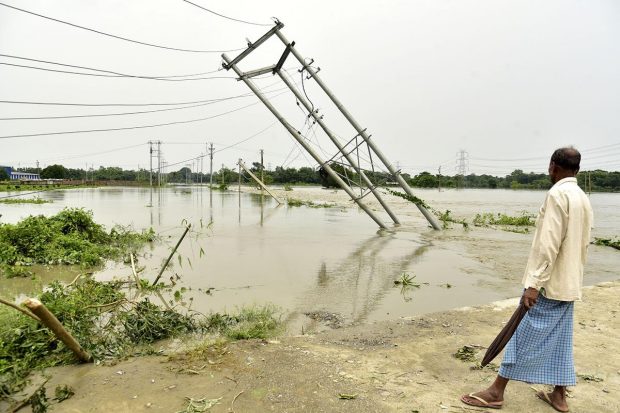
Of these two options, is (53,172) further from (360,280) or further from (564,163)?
(564,163)

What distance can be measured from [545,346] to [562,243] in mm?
765

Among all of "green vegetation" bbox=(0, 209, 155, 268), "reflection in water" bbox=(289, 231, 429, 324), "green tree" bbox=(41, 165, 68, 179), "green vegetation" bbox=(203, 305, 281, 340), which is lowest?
"reflection in water" bbox=(289, 231, 429, 324)

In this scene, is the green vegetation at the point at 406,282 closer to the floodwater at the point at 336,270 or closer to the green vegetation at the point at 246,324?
the floodwater at the point at 336,270

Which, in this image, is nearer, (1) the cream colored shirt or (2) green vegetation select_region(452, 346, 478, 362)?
(1) the cream colored shirt

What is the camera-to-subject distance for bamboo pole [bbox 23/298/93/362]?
3059 mm

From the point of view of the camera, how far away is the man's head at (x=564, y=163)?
3084 millimetres

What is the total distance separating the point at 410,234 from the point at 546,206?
1248 cm

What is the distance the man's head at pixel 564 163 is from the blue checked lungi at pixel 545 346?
0.92m

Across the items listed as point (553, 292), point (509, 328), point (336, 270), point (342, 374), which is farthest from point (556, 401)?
point (336, 270)

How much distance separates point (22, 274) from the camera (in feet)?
25.0

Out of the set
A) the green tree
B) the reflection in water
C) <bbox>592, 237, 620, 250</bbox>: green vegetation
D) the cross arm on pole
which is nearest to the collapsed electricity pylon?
the cross arm on pole

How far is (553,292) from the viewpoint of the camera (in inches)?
117

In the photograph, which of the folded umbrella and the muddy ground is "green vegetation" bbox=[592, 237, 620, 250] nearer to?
the muddy ground

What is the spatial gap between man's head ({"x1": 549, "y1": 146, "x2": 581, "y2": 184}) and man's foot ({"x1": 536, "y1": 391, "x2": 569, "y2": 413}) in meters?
1.62
